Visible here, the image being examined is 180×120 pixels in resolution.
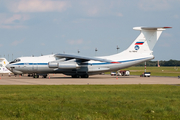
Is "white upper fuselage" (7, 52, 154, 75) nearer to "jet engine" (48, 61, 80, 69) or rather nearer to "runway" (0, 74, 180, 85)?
"jet engine" (48, 61, 80, 69)

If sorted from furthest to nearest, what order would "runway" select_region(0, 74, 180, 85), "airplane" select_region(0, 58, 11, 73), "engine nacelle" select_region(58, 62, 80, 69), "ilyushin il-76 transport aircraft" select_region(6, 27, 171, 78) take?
"airplane" select_region(0, 58, 11, 73), "ilyushin il-76 transport aircraft" select_region(6, 27, 171, 78), "engine nacelle" select_region(58, 62, 80, 69), "runway" select_region(0, 74, 180, 85)

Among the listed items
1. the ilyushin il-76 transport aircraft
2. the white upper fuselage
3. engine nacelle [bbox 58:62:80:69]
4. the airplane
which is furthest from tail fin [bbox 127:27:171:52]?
the airplane

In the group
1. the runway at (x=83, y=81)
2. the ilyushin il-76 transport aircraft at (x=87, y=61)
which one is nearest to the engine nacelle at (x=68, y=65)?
the ilyushin il-76 transport aircraft at (x=87, y=61)

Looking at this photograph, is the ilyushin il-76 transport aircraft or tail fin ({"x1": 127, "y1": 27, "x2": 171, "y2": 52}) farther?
tail fin ({"x1": 127, "y1": 27, "x2": 171, "y2": 52})

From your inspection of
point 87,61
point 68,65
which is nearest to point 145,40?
point 87,61

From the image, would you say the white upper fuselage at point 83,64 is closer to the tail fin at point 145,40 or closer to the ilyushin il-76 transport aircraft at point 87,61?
the ilyushin il-76 transport aircraft at point 87,61

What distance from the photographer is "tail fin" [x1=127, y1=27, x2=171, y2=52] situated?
45.9 m

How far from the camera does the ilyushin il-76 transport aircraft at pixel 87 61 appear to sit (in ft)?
143

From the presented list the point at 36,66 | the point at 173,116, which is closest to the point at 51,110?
the point at 173,116

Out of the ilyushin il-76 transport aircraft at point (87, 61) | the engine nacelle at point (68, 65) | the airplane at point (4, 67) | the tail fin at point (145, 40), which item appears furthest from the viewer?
the airplane at point (4, 67)

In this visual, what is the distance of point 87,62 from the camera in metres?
45.4

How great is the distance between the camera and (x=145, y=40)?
46031 millimetres

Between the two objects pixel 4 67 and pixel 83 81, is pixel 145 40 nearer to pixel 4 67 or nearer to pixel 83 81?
pixel 83 81

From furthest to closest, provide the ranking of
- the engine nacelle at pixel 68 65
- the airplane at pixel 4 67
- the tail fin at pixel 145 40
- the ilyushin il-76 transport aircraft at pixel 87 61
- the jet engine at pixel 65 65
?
the airplane at pixel 4 67 → the tail fin at pixel 145 40 → the ilyushin il-76 transport aircraft at pixel 87 61 → the engine nacelle at pixel 68 65 → the jet engine at pixel 65 65
